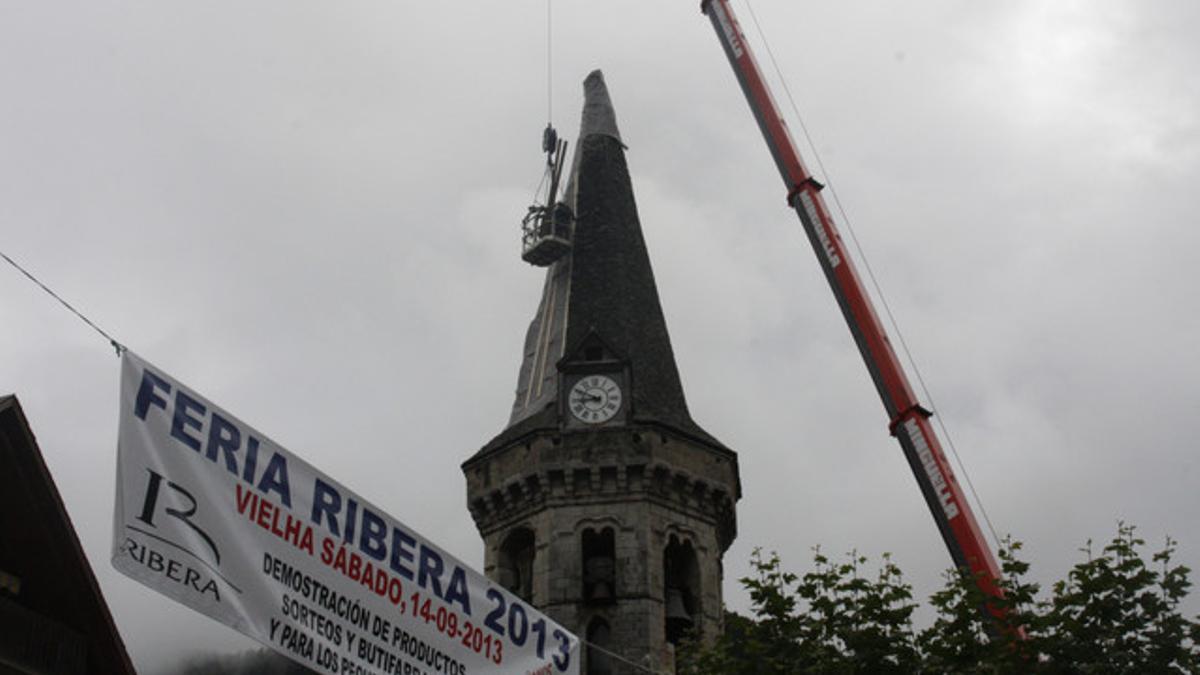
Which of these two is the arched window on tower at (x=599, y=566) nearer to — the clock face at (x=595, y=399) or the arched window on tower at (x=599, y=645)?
the arched window on tower at (x=599, y=645)

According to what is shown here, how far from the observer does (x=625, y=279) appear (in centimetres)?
4856

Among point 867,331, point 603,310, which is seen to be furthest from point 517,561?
point 867,331

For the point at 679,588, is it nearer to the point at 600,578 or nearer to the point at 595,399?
the point at 600,578

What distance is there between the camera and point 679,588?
4275 centimetres

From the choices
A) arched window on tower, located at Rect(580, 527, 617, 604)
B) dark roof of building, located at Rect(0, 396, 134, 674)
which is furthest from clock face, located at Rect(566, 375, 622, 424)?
dark roof of building, located at Rect(0, 396, 134, 674)

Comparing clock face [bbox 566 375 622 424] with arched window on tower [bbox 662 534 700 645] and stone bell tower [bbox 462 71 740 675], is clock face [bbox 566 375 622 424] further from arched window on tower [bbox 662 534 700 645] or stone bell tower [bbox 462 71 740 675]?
arched window on tower [bbox 662 534 700 645]

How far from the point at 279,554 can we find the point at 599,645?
30.8 metres

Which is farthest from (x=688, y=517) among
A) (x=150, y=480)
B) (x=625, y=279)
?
(x=150, y=480)

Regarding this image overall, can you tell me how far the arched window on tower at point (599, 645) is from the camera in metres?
40.3

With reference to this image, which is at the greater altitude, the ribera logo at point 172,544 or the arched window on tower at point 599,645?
the arched window on tower at point 599,645

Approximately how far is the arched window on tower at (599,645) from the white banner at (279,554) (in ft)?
90.5

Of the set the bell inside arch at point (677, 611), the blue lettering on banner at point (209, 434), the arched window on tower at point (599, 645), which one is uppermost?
the bell inside arch at point (677, 611)

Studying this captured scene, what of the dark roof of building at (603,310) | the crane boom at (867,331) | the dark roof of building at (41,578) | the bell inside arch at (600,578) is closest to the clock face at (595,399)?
the dark roof of building at (603,310)

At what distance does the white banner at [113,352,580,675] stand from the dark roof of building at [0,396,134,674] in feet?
27.6
